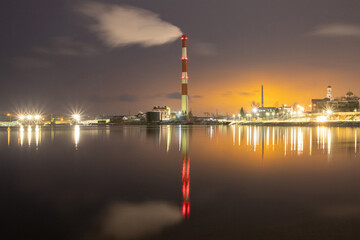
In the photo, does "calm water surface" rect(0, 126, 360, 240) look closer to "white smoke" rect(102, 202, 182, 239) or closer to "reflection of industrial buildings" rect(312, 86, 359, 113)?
"white smoke" rect(102, 202, 182, 239)

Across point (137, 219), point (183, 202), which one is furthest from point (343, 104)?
point (137, 219)

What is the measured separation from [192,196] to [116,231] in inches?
104

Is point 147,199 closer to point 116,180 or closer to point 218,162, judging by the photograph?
point 116,180

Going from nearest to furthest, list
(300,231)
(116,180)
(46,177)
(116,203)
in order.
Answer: (300,231), (116,203), (116,180), (46,177)

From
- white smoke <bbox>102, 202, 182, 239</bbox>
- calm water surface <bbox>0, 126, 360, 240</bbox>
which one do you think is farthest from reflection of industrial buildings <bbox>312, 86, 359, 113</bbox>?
white smoke <bbox>102, 202, 182, 239</bbox>

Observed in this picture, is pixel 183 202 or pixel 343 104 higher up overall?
pixel 343 104

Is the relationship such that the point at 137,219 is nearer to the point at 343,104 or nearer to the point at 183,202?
the point at 183,202

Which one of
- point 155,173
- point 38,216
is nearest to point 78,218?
point 38,216

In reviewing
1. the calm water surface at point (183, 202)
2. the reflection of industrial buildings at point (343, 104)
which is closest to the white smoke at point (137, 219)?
the calm water surface at point (183, 202)

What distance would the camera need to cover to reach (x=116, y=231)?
16.3ft

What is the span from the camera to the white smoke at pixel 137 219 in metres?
4.93

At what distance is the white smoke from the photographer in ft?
16.2

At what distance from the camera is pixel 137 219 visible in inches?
219

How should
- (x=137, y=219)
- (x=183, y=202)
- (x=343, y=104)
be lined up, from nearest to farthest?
(x=137, y=219)
(x=183, y=202)
(x=343, y=104)
